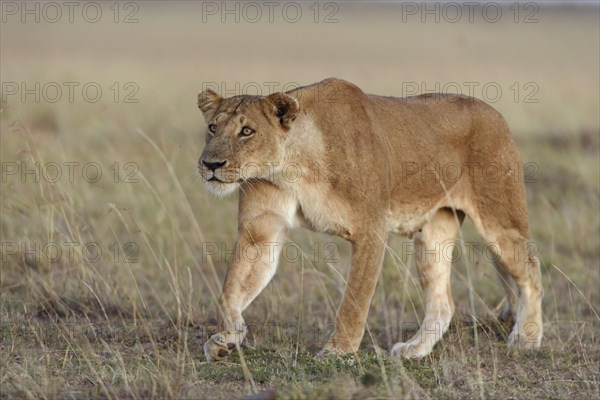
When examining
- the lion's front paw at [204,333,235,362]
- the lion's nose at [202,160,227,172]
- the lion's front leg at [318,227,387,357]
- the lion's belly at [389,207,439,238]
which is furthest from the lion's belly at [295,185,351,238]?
the lion's front paw at [204,333,235,362]

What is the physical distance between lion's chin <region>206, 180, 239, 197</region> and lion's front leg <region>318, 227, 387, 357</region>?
0.84 m

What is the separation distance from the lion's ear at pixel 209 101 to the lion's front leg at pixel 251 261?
772mm

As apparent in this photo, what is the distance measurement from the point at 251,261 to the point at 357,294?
699 millimetres

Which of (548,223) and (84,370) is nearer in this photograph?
(84,370)

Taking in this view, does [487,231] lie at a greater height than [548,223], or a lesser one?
greater

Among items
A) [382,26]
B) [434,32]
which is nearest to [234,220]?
[434,32]

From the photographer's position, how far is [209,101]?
6.97m

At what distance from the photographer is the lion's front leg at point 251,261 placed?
22.0 feet

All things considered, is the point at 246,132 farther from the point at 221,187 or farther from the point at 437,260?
the point at 437,260

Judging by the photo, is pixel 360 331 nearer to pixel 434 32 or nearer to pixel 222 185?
pixel 222 185

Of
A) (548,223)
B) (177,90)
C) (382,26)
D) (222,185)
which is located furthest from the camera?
(382,26)

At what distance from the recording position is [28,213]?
9.17 metres

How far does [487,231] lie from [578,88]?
17.6 metres

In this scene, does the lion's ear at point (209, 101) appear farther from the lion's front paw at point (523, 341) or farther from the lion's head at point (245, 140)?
the lion's front paw at point (523, 341)
